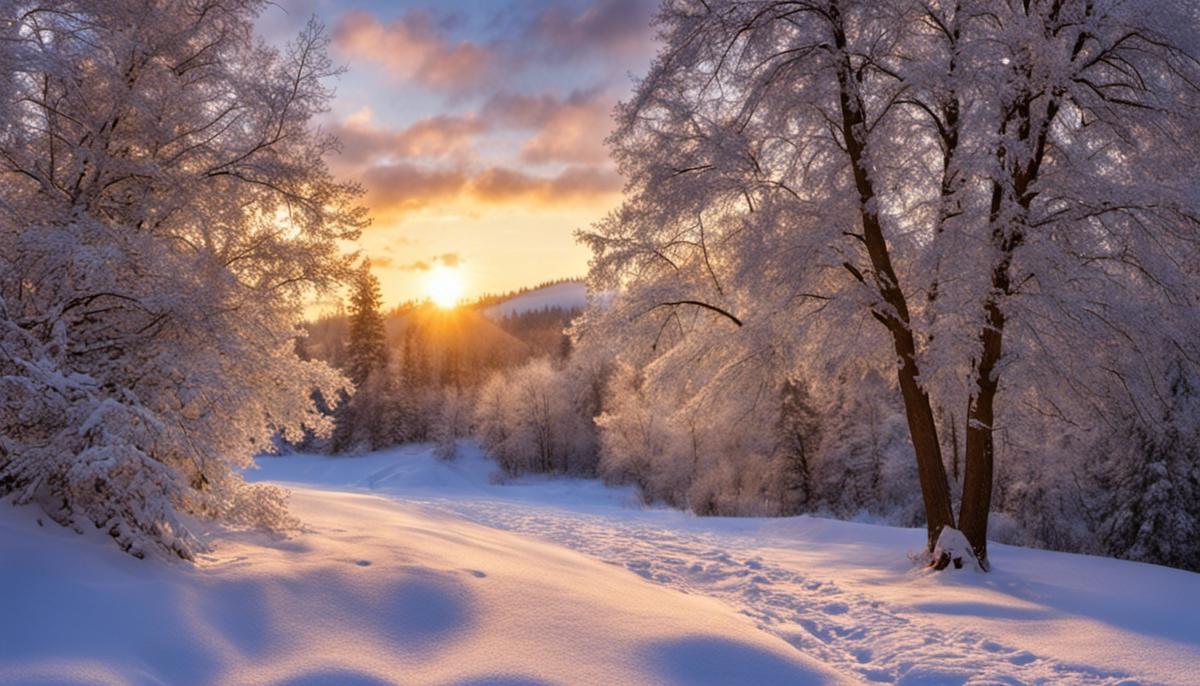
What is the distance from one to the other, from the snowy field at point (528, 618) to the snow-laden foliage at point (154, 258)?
63cm

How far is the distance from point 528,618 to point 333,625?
137 cm

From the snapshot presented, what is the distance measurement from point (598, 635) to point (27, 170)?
21.4 feet

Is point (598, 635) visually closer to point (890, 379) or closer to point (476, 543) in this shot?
point (476, 543)

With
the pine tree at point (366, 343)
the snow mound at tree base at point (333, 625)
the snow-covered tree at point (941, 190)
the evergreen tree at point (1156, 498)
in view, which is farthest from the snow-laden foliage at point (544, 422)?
the snow mound at tree base at point (333, 625)

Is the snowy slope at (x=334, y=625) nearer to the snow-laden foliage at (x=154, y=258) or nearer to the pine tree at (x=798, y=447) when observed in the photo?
the snow-laden foliage at (x=154, y=258)

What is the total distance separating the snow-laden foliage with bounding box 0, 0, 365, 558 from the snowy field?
634 millimetres

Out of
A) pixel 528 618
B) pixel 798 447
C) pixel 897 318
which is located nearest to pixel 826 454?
pixel 798 447

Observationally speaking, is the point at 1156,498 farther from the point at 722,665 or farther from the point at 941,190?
the point at 722,665

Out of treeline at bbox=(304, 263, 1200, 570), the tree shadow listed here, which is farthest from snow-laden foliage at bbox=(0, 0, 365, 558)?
the tree shadow

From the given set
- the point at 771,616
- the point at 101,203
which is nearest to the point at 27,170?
the point at 101,203

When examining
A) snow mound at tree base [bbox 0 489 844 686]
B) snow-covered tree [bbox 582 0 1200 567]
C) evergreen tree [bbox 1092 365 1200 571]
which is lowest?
snow mound at tree base [bbox 0 489 844 686]

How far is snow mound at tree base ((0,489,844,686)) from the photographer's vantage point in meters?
4.04

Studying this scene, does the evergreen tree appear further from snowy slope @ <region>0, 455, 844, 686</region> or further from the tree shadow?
snowy slope @ <region>0, 455, 844, 686</region>

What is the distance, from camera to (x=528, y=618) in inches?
203
